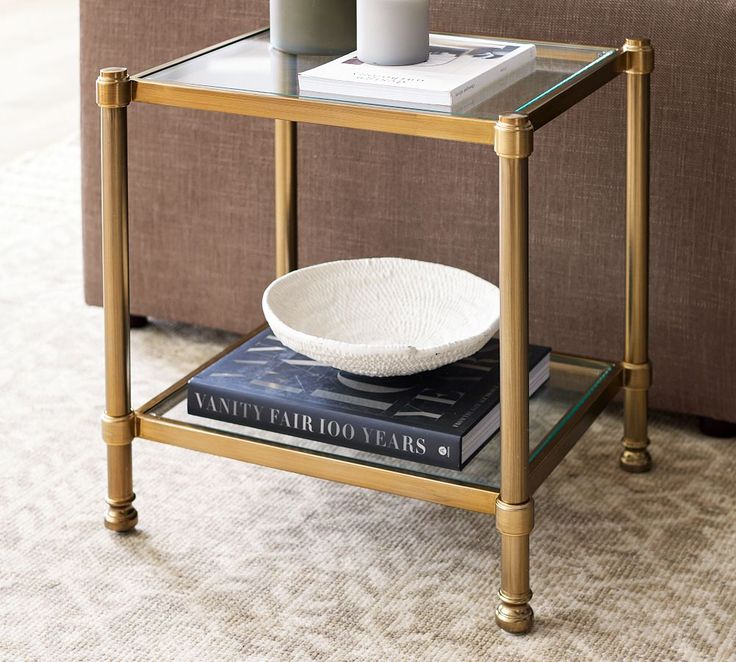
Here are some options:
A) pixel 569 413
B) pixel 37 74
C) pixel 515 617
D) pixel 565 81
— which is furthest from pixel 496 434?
pixel 37 74

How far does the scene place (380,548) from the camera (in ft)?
4.69

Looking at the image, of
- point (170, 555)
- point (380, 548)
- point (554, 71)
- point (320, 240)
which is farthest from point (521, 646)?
point (320, 240)

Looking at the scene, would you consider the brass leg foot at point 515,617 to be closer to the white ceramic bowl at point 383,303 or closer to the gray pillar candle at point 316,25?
the white ceramic bowl at point 383,303

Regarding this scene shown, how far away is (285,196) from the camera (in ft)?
5.41

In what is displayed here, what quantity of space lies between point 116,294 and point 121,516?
26cm

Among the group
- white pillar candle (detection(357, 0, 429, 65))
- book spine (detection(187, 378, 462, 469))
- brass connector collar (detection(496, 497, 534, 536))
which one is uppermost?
white pillar candle (detection(357, 0, 429, 65))

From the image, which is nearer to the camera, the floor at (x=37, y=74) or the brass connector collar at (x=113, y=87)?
the brass connector collar at (x=113, y=87)

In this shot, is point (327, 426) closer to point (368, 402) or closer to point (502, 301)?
point (368, 402)

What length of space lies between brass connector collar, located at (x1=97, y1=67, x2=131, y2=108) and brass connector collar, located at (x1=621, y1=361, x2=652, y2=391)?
660 mm

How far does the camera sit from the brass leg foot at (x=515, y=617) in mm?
1274

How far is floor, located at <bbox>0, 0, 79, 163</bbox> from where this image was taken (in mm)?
3053

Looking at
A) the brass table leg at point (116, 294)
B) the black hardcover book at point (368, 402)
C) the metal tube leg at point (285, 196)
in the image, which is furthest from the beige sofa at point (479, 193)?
the brass table leg at point (116, 294)

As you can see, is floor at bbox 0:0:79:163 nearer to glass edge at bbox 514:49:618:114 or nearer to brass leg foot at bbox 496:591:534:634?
glass edge at bbox 514:49:618:114

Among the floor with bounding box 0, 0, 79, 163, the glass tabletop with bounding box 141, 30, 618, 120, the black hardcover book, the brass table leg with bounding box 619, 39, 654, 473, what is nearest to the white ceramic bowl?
the black hardcover book
